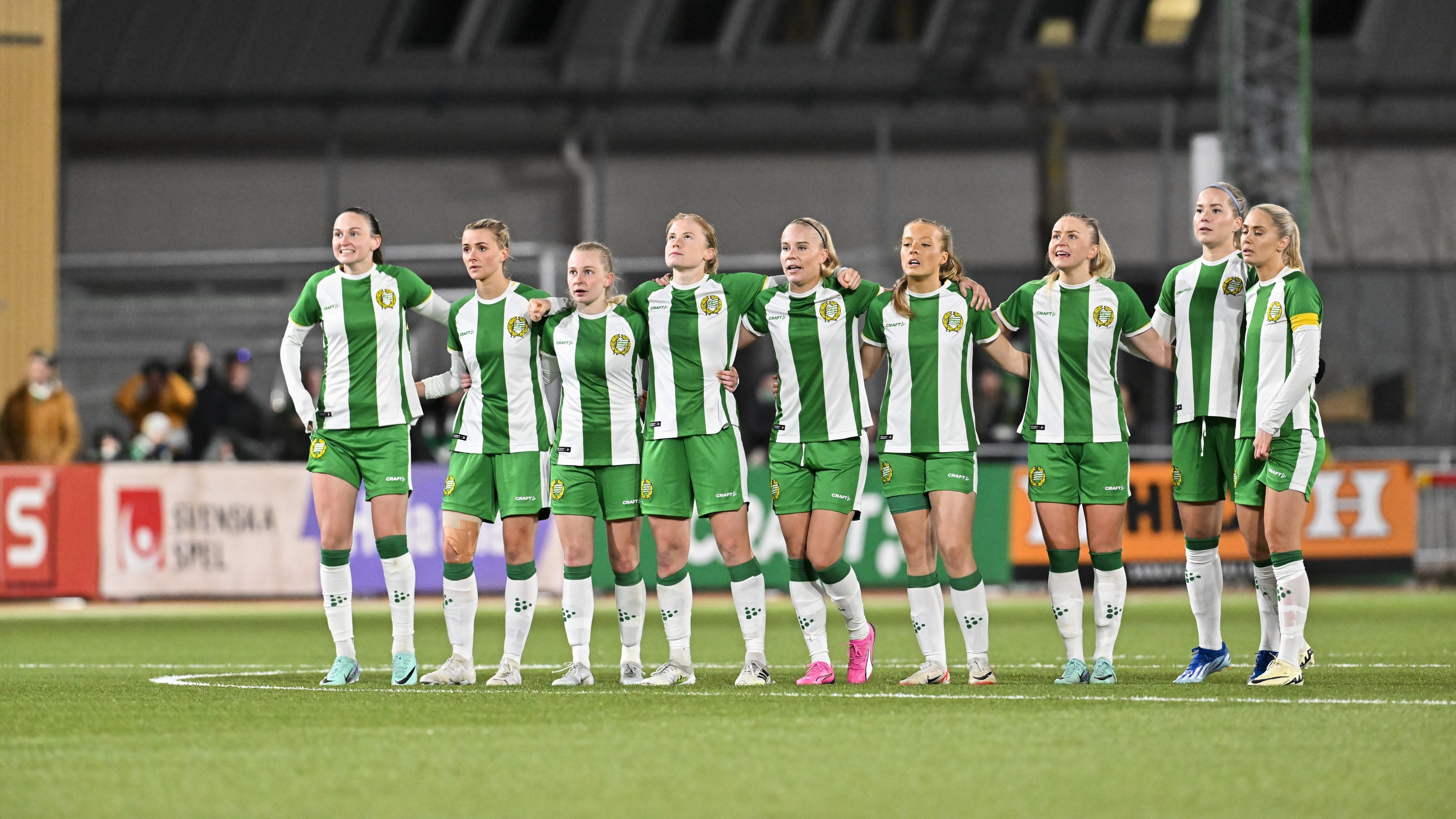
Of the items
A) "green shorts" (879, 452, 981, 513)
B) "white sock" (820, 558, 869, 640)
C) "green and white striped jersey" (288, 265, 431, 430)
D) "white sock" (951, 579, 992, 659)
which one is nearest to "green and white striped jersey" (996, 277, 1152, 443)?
"green shorts" (879, 452, 981, 513)

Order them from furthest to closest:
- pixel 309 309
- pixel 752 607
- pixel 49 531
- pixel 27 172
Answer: pixel 27 172 < pixel 49 531 < pixel 309 309 < pixel 752 607

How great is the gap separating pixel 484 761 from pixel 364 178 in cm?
2218

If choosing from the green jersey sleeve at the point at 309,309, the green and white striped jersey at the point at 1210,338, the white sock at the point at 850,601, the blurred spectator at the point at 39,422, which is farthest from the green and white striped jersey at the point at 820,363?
the blurred spectator at the point at 39,422

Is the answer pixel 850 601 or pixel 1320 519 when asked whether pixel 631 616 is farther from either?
pixel 1320 519

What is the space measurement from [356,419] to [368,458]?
19 centimetres

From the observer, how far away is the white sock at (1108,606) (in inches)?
331

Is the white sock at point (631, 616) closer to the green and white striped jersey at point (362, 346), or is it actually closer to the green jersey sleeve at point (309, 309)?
the green and white striped jersey at point (362, 346)

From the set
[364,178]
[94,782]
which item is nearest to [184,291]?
[364,178]

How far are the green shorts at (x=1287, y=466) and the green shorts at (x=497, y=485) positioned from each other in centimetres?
312

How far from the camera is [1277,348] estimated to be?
8203mm

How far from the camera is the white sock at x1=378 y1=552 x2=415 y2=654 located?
8.66 metres

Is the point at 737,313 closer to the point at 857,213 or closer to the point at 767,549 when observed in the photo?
the point at 767,549

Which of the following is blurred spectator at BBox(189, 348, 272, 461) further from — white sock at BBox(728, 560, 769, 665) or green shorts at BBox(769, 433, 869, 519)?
green shorts at BBox(769, 433, 869, 519)

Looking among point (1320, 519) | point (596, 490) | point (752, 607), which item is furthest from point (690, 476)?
point (1320, 519)
